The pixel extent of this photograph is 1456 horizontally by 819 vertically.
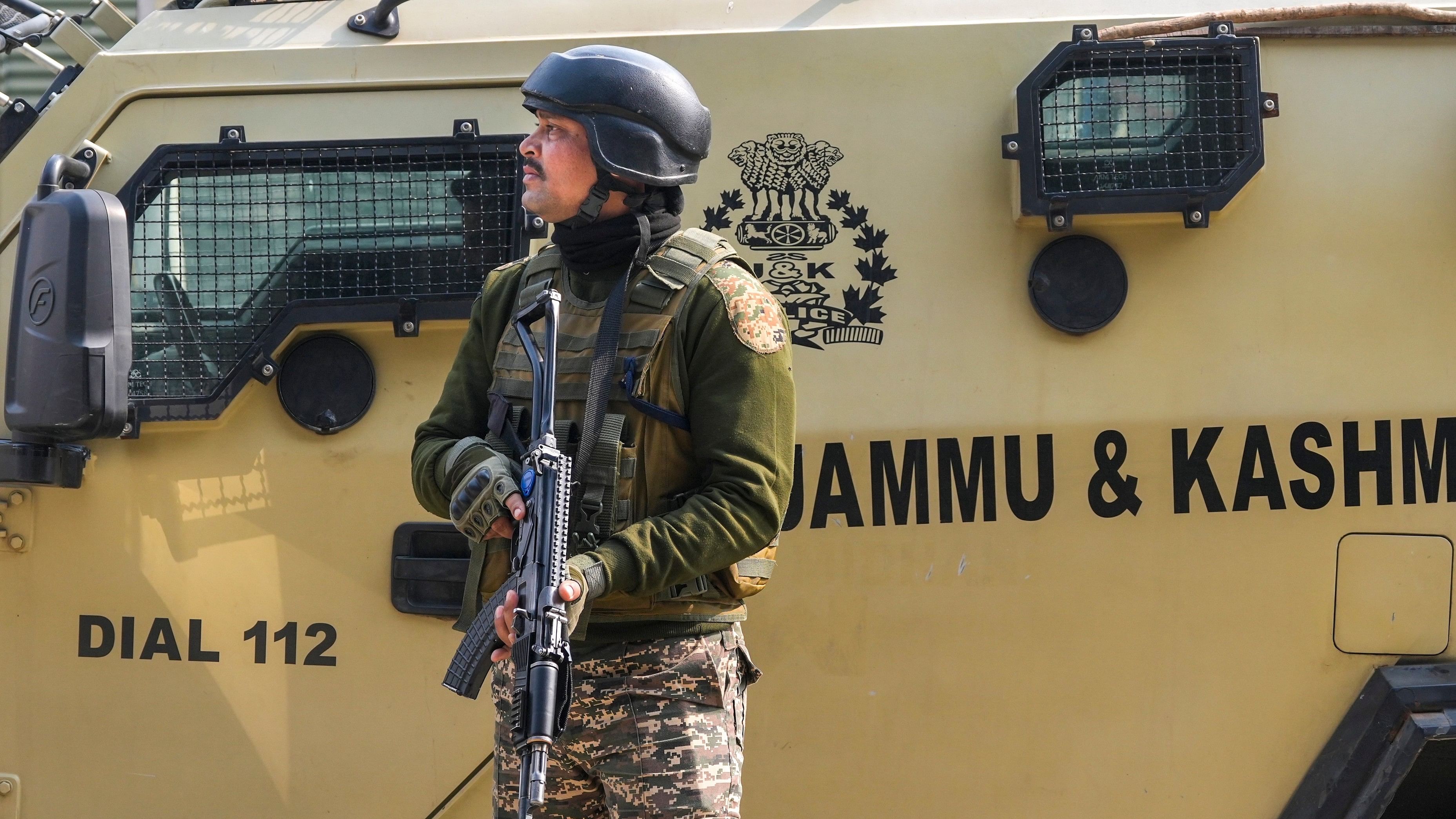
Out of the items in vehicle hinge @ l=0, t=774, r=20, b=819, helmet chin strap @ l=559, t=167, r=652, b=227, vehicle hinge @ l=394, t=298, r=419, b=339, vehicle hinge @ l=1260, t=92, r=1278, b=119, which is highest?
vehicle hinge @ l=1260, t=92, r=1278, b=119

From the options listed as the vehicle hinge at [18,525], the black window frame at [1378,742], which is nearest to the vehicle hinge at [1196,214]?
the black window frame at [1378,742]

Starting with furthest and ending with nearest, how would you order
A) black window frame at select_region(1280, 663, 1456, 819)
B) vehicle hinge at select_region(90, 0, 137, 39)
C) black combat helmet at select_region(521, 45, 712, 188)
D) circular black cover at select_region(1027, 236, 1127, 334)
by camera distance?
vehicle hinge at select_region(90, 0, 137, 39)
circular black cover at select_region(1027, 236, 1127, 334)
black window frame at select_region(1280, 663, 1456, 819)
black combat helmet at select_region(521, 45, 712, 188)

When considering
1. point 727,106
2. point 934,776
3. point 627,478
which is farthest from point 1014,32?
point 934,776

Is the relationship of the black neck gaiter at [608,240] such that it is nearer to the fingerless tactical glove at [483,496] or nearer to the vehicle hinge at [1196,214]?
the fingerless tactical glove at [483,496]

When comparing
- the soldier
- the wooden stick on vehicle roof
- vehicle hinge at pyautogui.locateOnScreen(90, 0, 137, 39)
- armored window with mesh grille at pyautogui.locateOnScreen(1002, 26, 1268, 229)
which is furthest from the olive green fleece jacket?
vehicle hinge at pyautogui.locateOnScreen(90, 0, 137, 39)

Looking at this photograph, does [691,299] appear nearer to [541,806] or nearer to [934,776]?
[541,806]

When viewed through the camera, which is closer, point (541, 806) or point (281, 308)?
point (541, 806)

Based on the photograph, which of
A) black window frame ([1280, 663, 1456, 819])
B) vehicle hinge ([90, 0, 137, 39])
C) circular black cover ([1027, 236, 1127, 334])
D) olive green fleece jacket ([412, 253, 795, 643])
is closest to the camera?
olive green fleece jacket ([412, 253, 795, 643])

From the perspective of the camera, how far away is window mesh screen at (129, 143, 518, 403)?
2275mm

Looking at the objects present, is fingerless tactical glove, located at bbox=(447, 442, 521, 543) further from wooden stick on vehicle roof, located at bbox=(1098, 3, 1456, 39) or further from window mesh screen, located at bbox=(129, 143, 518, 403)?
wooden stick on vehicle roof, located at bbox=(1098, 3, 1456, 39)

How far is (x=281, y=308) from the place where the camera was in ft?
7.39

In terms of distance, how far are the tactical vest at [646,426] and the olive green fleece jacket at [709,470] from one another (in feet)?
0.06

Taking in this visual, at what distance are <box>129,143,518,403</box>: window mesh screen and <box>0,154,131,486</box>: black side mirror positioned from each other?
277 mm

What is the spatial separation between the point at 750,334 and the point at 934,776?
33.9 inches
